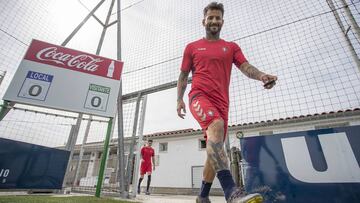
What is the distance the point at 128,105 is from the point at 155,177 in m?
11.0

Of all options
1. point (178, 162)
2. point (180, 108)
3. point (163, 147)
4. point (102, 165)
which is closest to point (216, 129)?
point (180, 108)

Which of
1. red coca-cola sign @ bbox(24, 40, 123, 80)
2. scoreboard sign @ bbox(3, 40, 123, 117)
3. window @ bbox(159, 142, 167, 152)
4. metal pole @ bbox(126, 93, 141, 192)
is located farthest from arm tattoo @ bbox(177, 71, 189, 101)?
window @ bbox(159, 142, 167, 152)

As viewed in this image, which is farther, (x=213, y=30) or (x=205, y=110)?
(x=213, y=30)

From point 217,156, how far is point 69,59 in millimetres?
4317

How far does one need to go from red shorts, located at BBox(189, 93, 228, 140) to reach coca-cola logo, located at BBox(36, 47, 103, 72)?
3.61 m

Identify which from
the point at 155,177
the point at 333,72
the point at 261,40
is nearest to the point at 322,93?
the point at 333,72

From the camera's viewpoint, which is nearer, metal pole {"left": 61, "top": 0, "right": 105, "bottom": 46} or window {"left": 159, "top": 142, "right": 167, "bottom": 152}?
metal pole {"left": 61, "top": 0, "right": 105, "bottom": 46}

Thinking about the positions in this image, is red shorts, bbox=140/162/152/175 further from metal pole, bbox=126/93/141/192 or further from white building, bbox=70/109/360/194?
white building, bbox=70/109/360/194

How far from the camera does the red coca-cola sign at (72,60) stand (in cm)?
421

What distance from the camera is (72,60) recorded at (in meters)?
4.45

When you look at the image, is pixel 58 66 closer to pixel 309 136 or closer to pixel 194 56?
pixel 194 56

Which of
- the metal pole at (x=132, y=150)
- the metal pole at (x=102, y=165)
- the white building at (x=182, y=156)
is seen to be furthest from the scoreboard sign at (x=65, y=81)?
the white building at (x=182, y=156)

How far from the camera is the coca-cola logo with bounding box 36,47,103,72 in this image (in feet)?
14.0

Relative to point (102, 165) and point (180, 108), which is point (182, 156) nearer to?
point (102, 165)
